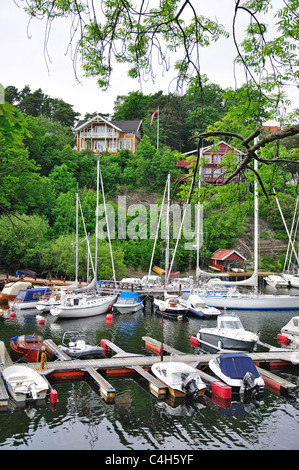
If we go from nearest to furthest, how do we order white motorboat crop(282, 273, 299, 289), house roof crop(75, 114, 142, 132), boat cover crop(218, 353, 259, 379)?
boat cover crop(218, 353, 259, 379), white motorboat crop(282, 273, 299, 289), house roof crop(75, 114, 142, 132)

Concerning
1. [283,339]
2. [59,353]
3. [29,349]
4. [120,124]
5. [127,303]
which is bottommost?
[283,339]

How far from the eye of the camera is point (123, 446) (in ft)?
42.2

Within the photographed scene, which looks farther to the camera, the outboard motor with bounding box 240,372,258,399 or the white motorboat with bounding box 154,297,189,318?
the white motorboat with bounding box 154,297,189,318

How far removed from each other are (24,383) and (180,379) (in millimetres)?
6649

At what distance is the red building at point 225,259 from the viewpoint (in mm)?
61031

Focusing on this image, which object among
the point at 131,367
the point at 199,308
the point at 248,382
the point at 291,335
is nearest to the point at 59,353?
the point at 131,367

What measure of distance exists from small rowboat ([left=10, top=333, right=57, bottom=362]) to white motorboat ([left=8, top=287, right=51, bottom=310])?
49.6ft

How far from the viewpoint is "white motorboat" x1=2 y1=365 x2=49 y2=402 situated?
16.0 metres

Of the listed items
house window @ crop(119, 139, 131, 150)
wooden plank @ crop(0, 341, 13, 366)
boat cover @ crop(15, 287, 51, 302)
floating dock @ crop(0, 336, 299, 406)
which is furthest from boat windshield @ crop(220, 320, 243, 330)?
house window @ crop(119, 139, 131, 150)

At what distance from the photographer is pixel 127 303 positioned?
3778 cm

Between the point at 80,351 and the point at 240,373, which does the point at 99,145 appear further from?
the point at 240,373

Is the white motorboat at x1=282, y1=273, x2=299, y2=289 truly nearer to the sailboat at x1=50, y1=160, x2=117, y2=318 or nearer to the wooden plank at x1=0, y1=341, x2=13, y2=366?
the sailboat at x1=50, y1=160, x2=117, y2=318

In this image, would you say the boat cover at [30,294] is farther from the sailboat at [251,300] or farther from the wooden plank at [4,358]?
the wooden plank at [4,358]
